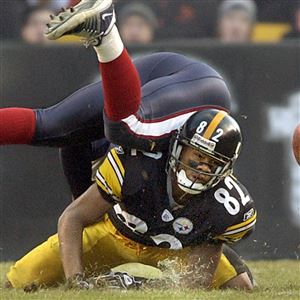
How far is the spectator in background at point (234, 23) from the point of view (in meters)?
8.88

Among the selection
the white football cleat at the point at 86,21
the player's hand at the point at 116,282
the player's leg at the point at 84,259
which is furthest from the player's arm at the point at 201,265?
the white football cleat at the point at 86,21

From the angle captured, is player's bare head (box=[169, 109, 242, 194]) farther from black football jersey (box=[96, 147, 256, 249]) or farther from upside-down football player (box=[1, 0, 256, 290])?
black football jersey (box=[96, 147, 256, 249])

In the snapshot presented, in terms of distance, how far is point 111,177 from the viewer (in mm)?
5281

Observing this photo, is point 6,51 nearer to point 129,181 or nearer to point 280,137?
point 280,137

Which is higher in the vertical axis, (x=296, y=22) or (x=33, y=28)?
(x=33, y=28)

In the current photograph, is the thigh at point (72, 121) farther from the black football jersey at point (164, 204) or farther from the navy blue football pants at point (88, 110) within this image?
the black football jersey at point (164, 204)

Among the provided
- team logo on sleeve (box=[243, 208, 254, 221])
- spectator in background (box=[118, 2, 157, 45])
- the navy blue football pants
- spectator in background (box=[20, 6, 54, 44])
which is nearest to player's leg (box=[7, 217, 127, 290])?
the navy blue football pants

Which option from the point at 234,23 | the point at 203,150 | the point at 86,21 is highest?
the point at 86,21

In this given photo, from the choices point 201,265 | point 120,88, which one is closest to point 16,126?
point 120,88

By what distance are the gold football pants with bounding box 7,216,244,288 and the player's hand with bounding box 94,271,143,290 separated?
415mm

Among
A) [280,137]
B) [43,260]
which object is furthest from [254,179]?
[43,260]

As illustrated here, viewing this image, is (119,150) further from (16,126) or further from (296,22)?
(296,22)

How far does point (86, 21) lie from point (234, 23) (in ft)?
13.6

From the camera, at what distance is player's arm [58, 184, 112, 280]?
5.42m
